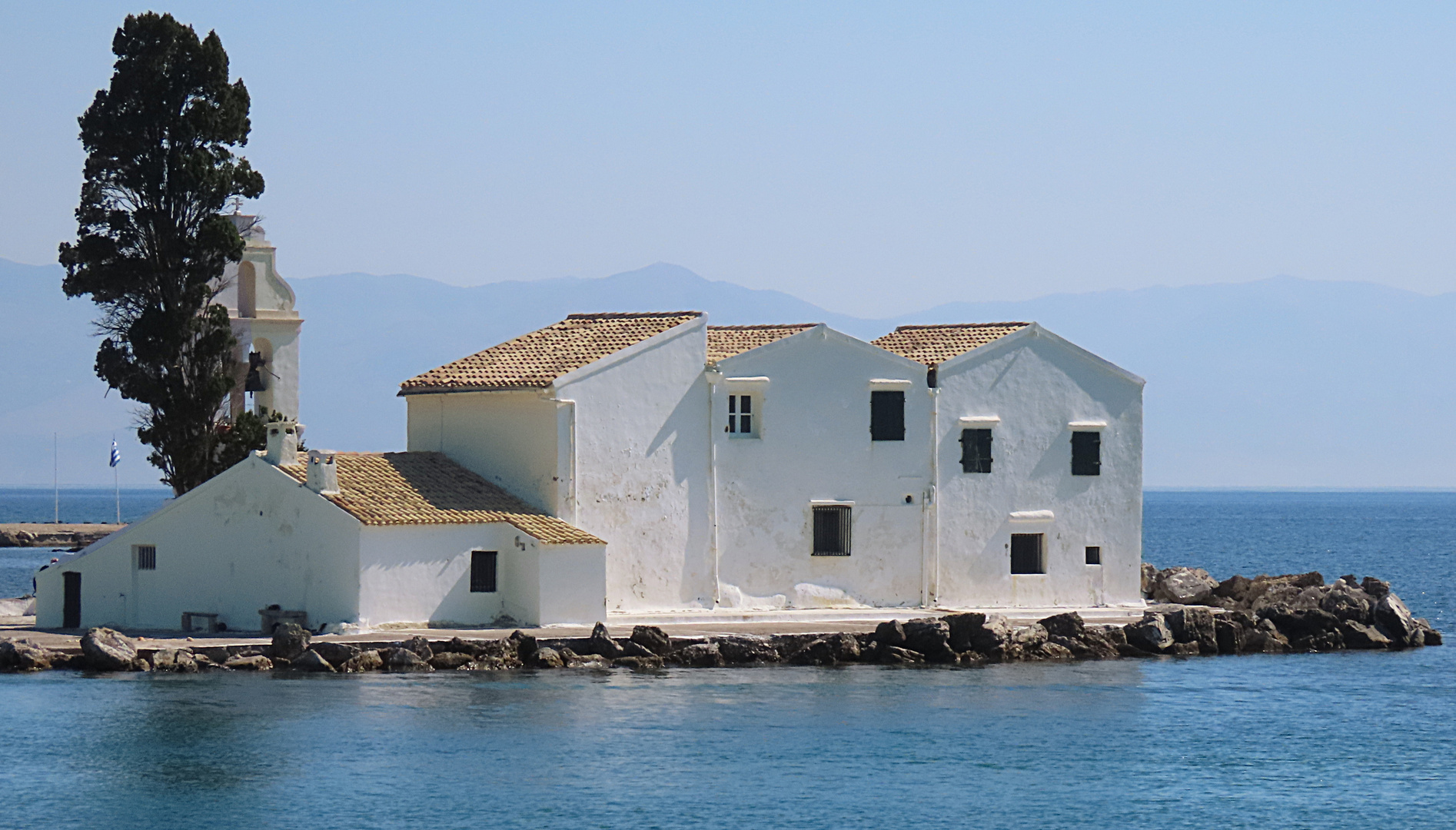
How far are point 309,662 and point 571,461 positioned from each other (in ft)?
20.1

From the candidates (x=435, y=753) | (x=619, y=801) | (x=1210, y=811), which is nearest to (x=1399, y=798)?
(x=1210, y=811)

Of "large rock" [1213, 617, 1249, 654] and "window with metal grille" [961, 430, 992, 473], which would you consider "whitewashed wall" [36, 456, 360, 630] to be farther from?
"large rock" [1213, 617, 1249, 654]

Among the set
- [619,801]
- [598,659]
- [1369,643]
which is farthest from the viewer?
[1369,643]

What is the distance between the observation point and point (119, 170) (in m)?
40.3

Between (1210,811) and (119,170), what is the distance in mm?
24892

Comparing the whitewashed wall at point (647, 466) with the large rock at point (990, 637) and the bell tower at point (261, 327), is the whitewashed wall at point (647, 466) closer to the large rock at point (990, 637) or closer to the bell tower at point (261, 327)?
the large rock at point (990, 637)

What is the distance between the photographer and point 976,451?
1570 inches

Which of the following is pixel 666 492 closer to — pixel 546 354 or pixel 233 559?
pixel 546 354

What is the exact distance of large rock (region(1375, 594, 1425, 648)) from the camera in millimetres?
42750

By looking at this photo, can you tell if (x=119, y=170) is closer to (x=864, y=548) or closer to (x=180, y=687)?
(x=180, y=687)

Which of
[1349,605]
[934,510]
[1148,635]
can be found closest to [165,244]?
[934,510]

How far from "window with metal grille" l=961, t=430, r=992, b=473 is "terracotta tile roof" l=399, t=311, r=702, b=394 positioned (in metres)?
5.79

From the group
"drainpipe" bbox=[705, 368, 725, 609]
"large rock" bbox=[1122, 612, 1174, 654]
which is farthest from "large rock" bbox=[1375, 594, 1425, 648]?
"drainpipe" bbox=[705, 368, 725, 609]

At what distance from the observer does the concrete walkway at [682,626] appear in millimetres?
34062
